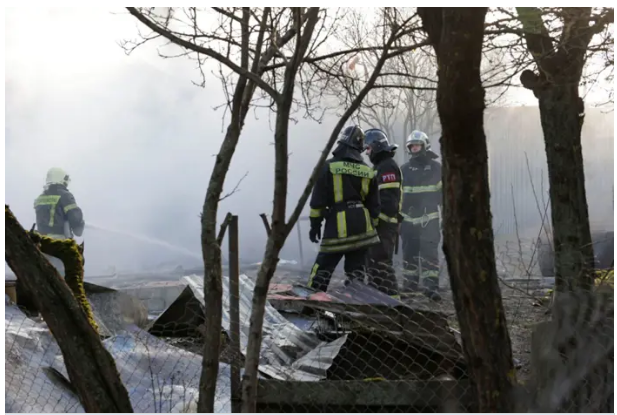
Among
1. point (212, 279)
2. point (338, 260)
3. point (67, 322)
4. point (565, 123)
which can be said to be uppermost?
point (565, 123)

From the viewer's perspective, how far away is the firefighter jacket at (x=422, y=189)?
829 centimetres

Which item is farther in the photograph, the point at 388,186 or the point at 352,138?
the point at 388,186

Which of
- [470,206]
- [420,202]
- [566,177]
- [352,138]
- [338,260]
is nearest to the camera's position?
[470,206]

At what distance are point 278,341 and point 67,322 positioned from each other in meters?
2.22

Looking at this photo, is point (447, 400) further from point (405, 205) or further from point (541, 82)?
point (405, 205)

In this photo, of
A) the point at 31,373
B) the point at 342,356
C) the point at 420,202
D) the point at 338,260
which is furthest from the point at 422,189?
the point at 31,373

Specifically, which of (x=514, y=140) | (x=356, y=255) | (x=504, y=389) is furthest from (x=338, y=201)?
(x=514, y=140)

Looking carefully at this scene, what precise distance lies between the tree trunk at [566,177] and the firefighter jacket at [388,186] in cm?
319

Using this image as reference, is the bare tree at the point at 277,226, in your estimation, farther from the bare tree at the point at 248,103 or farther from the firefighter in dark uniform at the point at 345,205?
the firefighter in dark uniform at the point at 345,205

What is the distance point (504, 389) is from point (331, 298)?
1848 millimetres

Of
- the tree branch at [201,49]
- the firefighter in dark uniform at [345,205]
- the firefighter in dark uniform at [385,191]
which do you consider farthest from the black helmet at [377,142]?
the tree branch at [201,49]

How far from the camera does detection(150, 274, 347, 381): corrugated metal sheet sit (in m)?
3.70

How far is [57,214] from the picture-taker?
807 cm

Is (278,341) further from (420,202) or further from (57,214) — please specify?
(57,214)
